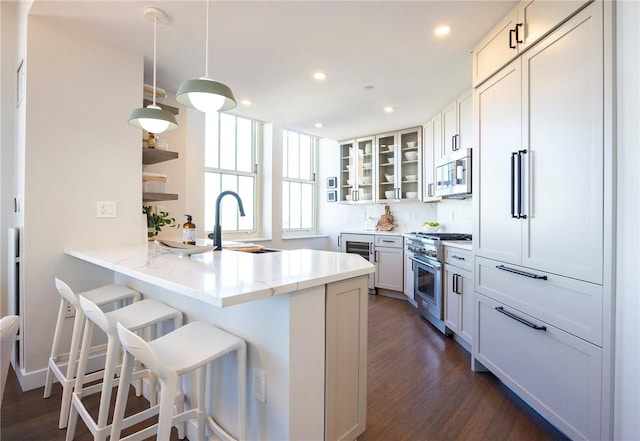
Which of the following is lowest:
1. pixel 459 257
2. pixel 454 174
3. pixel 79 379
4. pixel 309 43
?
pixel 79 379

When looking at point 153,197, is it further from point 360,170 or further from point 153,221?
point 360,170

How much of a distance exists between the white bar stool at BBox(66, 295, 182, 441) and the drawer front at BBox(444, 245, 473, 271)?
2230 mm

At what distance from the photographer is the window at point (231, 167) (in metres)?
4.35

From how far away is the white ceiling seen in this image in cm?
203

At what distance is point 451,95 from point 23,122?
3.73 m

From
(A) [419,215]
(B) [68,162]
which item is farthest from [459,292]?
(B) [68,162]

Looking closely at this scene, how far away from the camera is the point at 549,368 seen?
1.74 metres

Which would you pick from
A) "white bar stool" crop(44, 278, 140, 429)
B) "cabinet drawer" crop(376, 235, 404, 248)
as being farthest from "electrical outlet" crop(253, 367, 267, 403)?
"cabinet drawer" crop(376, 235, 404, 248)

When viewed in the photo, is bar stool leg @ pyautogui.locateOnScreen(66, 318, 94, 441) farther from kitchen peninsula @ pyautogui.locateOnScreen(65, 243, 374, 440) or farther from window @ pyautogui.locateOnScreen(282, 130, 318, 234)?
window @ pyautogui.locateOnScreen(282, 130, 318, 234)

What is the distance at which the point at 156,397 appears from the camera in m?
1.85

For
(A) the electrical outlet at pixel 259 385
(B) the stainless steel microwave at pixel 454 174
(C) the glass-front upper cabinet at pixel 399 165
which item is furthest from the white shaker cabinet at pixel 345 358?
(C) the glass-front upper cabinet at pixel 399 165

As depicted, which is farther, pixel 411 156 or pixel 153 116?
pixel 411 156

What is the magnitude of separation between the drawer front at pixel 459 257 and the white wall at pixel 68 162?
2.77 m

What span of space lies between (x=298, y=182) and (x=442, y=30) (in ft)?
12.1
